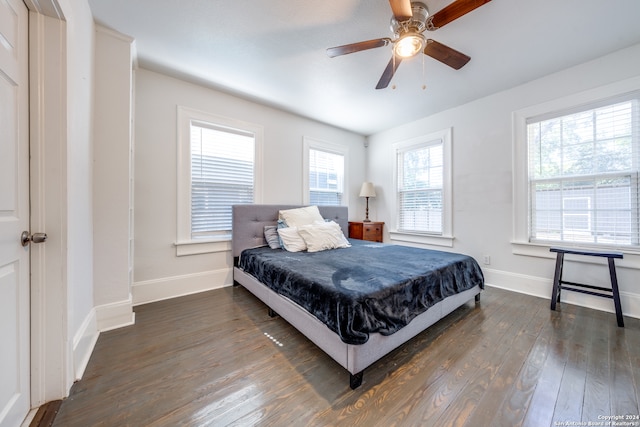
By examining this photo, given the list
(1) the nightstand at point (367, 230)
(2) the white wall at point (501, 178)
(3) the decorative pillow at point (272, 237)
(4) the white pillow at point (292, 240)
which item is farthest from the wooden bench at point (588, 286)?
(3) the decorative pillow at point (272, 237)

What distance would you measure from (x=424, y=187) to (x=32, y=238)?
4155mm

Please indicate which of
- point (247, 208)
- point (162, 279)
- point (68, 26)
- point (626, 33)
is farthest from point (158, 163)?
point (626, 33)

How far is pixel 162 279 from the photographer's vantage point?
8.41ft

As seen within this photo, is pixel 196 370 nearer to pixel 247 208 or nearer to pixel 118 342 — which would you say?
pixel 118 342

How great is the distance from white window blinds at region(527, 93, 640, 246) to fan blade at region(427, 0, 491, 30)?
7.01 feet

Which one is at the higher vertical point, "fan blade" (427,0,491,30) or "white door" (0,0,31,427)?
"fan blade" (427,0,491,30)

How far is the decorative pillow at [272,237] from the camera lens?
2.93 metres

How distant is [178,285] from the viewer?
2.65 meters

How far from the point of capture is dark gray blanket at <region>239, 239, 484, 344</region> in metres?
1.35

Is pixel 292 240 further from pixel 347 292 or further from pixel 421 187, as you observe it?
pixel 421 187

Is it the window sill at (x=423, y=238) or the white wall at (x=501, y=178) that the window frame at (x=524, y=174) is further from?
the window sill at (x=423, y=238)

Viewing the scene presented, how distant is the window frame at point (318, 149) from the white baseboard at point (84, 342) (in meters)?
2.67

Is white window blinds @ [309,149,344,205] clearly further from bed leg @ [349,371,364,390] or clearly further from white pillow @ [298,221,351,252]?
bed leg @ [349,371,364,390]

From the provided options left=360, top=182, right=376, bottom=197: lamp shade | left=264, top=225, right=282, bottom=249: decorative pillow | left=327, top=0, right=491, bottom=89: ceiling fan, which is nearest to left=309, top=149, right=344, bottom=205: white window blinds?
left=360, top=182, right=376, bottom=197: lamp shade
